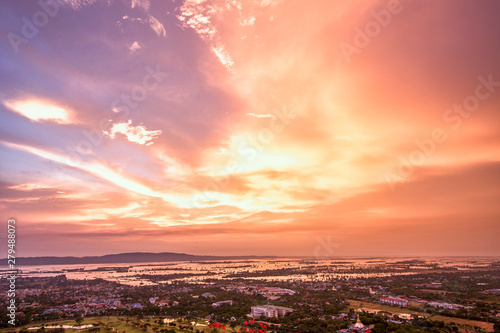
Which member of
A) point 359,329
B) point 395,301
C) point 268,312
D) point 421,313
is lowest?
point 395,301

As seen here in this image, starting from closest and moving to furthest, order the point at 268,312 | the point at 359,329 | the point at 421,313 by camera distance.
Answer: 1. the point at 359,329
2. the point at 268,312
3. the point at 421,313

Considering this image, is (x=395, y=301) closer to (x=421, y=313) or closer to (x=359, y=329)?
(x=421, y=313)

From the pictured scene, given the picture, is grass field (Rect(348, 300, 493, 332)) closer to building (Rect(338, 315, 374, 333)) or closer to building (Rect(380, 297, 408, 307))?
building (Rect(380, 297, 408, 307))

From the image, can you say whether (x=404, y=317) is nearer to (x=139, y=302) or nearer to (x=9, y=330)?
(x=139, y=302)

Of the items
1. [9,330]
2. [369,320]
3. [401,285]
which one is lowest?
[401,285]

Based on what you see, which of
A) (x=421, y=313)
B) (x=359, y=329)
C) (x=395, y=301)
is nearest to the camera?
(x=359, y=329)

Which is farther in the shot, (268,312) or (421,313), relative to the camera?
(421,313)

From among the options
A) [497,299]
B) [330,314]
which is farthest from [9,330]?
[497,299]

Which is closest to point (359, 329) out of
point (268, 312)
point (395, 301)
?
point (268, 312)

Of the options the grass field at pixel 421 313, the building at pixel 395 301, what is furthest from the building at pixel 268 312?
the building at pixel 395 301

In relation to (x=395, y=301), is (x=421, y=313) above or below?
above

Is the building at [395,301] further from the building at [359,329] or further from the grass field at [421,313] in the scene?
the building at [359,329]
